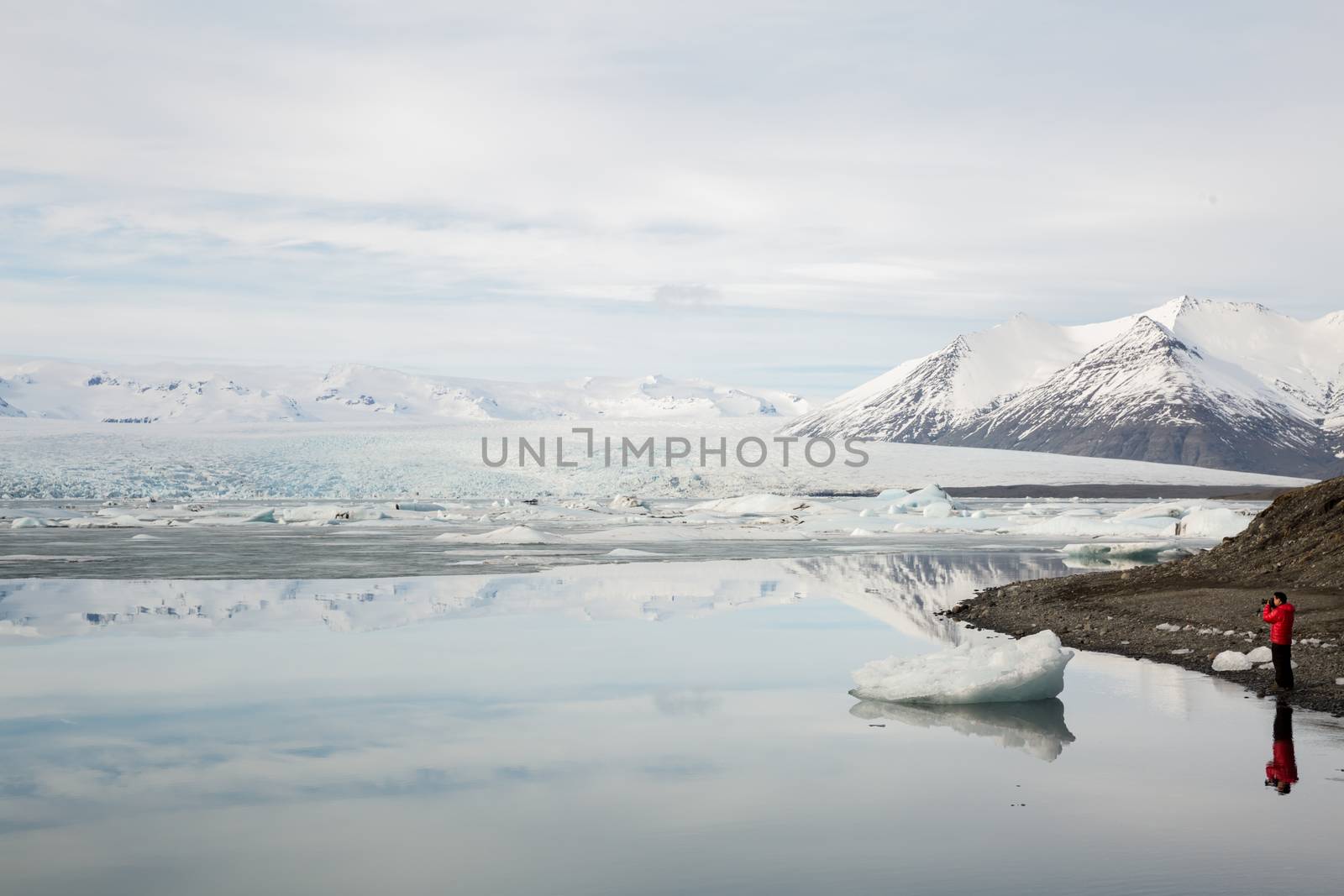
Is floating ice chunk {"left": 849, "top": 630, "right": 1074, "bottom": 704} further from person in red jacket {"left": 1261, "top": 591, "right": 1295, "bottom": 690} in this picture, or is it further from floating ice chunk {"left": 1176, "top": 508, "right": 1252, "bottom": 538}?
floating ice chunk {"left": 1176, "top": 508, "right": 1252, "bottom": 538}

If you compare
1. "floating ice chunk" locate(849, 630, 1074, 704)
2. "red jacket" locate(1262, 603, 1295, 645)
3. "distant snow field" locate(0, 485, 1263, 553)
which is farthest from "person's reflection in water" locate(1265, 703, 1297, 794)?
"distant snow field" locate(0, 485, 1263, 553)

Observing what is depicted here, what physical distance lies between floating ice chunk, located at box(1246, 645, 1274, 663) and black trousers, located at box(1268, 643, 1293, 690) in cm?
101

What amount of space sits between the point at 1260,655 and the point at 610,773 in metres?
7.28

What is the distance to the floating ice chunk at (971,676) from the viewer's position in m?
10.3

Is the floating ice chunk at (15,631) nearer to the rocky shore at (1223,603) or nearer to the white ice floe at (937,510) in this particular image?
the rocky shore at (1223,603)

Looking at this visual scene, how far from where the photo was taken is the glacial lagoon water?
597cm

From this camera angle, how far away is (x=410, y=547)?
102 feet

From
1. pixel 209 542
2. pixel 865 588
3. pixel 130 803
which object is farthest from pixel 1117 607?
pixel 209 542

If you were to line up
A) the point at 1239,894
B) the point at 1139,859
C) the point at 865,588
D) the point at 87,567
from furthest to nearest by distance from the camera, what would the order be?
the point at 87,567, the point at 865,588, the point at 1139,859, the point at 1239,894

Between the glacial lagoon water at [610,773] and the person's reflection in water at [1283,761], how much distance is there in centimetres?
9

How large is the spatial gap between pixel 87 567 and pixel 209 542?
888 cm

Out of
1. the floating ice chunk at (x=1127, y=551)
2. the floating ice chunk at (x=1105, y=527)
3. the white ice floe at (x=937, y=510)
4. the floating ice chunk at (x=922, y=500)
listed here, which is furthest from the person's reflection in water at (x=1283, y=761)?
the floating ice chunk at (x=922, y=500)

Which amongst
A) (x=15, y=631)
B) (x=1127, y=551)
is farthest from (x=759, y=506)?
(x=15, y=631)

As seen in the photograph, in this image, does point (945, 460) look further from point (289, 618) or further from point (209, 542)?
point (289, 618)
